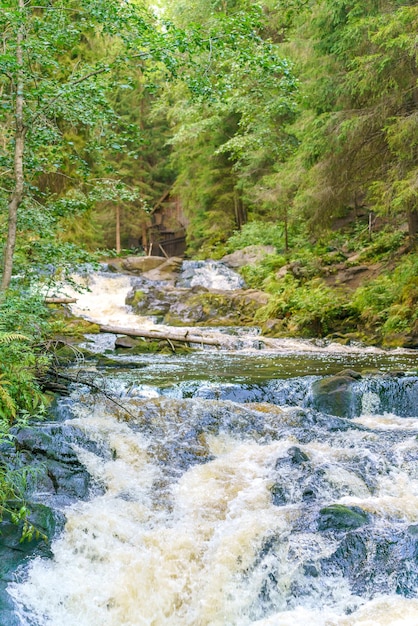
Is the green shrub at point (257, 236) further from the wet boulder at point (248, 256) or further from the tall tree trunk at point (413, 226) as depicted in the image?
the tall tree trunk at point (413, 226)

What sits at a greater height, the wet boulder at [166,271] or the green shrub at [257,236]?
the green shrub at [257,236]

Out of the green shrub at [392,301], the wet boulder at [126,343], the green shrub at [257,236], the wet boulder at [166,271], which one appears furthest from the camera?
the wet boulder at [166,271]

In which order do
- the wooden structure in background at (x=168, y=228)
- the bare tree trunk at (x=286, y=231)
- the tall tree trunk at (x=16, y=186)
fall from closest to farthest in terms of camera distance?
the tall tree trunk at (x=16, y=186)
the bare tree trunk at (x=286, y=231)
the wooden structure in background at (x=168, y=228)

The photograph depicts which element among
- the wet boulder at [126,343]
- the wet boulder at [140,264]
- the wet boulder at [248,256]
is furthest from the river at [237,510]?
the wet boulder at [140,264]

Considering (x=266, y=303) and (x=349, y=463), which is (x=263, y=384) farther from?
(x=266, y=303)

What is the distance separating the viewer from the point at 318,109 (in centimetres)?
1469

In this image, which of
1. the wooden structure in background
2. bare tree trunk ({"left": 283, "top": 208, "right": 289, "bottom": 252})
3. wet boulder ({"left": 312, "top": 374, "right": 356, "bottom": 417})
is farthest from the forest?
the wooden structure in background

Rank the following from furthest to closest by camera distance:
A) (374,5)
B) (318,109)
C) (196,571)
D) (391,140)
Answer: (318,109) < (374,5) < (391,140) < (196,571)

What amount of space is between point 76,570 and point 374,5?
12796 millimetres

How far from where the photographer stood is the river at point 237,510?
462 cm

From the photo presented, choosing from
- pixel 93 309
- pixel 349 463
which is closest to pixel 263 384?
pixel 349 463

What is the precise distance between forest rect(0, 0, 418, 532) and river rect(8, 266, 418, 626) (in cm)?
90

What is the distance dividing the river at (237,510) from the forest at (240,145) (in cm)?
90

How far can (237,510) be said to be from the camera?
575 centimetres
